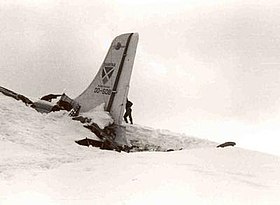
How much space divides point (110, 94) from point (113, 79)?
554 mm

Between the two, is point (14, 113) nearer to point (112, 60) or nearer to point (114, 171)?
point (112, 60)

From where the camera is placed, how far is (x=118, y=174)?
593 cm

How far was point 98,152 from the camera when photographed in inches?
375

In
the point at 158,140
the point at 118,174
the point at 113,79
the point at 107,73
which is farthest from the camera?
the point at 107,73

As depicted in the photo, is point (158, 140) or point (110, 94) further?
point (110, 94)

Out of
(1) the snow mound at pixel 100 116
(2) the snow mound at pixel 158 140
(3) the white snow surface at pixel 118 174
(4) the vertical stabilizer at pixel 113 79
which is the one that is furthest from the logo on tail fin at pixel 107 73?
(3) the white snow surface at pixel 118 174

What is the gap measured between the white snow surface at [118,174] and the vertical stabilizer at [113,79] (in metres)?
2.70

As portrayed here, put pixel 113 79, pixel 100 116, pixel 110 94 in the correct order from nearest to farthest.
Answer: pixel 100 116 < pixel 110 94 < pixel 113 79

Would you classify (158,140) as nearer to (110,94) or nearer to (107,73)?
(110,94)

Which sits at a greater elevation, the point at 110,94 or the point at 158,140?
the point at 110,94

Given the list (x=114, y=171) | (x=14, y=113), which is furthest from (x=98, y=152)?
(x=114, y=171)

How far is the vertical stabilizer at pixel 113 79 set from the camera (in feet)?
41.4

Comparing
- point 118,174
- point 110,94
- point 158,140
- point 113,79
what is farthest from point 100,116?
point 118,174

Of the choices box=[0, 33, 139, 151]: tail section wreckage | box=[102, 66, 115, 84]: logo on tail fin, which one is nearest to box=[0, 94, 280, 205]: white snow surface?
box=[0, 33, 139, 151]: tail section wreckage
